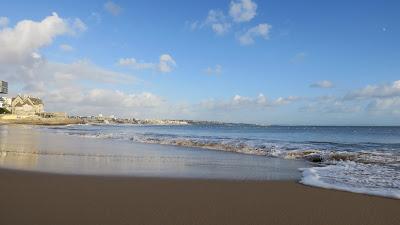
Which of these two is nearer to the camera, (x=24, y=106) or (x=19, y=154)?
(x=19, y=154)

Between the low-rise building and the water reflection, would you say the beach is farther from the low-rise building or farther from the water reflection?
the low-rise building

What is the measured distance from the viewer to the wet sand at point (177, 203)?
5.84 meters

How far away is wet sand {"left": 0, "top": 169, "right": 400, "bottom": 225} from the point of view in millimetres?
5836

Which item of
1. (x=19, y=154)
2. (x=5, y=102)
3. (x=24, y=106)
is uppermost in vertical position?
(x=5, y=102)

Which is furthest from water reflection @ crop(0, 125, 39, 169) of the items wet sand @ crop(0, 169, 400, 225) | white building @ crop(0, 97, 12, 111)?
white building @ crop(0, 97, 12, 111)

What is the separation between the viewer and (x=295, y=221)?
5.87 metres

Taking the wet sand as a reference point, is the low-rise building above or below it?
above

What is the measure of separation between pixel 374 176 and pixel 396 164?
172 inches

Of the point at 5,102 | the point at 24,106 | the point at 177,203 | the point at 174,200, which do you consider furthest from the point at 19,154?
the point at 5,102

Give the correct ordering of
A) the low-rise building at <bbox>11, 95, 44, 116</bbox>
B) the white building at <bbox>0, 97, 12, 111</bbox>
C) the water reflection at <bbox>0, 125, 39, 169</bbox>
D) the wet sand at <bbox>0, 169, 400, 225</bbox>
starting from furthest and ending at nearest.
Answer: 1. the white building at <bbox>0, 97, 12, 111</bbox>
2. the low-rise building at <bbox>11, 95, 44, 116</bbox>
3. the water reflection at <bbox>0, 125, 39, 169</bbox>
4. the wet sand at <bbox>0, 169, 400, 225</bbox>

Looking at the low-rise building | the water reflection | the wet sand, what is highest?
the low-rise building

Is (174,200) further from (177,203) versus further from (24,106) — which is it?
(24,106)

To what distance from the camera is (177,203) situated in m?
6.89

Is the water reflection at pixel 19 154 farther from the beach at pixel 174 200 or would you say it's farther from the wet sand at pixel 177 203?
the wet sand at pixel 177 203
